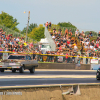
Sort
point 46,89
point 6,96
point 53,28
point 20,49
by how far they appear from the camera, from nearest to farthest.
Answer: point 6,96 → point 46,89 → point 20,49 → point 53,28

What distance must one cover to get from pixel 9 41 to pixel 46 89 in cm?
2067

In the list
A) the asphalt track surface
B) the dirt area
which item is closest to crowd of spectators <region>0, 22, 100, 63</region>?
the asphalt track surface

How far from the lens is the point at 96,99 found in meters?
7.83

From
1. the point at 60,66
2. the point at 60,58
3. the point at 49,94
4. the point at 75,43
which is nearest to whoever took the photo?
the point at 49,94

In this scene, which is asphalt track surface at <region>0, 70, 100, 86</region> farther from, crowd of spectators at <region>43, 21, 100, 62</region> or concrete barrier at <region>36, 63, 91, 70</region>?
crowd of spectators at <region>43, 21, 100, 62</region>

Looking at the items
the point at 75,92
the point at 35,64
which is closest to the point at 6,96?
the point at 75,92

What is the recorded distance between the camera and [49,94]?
277 inches

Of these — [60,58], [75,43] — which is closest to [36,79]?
[60,58]

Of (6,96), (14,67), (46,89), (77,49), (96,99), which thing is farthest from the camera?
(77,49)

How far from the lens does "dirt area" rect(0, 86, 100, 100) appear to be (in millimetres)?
6461

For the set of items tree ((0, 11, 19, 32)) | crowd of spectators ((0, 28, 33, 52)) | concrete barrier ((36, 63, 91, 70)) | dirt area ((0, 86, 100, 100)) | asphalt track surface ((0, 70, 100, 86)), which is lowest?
asphalt track surface ((0, 70, 100, 86))

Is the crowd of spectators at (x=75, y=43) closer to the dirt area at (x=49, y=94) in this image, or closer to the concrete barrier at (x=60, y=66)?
the concrete barrier at (x=60, y=66)

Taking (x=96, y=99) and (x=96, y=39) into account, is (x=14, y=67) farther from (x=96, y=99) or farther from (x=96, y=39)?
(x=96, y=39)

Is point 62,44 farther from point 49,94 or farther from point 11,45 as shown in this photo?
point 49,94
